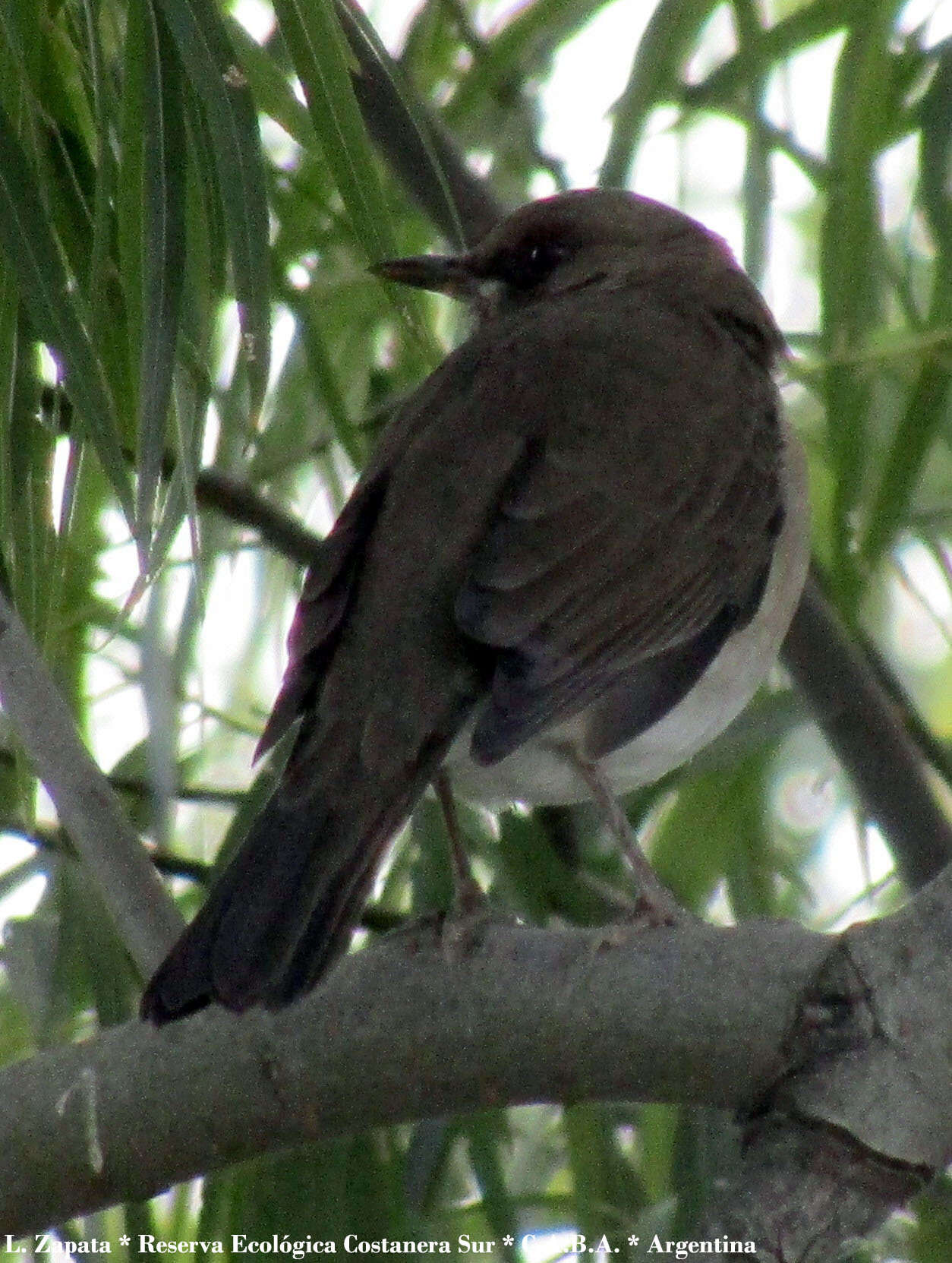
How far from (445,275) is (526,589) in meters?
0.91

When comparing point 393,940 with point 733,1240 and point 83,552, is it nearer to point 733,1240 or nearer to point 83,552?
point 733,1240

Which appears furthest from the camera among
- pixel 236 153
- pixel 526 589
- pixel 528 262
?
pixel 528 262

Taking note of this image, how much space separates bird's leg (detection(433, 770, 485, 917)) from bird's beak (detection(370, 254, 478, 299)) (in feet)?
2.54

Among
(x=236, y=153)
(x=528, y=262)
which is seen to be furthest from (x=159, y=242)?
(x=528, y=262)

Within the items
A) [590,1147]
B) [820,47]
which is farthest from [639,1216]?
[820,47]

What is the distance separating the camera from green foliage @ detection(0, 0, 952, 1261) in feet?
6.86

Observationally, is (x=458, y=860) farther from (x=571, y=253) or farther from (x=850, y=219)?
(x=571, y=253)

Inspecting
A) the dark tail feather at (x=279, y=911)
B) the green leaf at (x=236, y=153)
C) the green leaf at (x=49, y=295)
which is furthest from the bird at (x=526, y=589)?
the green leaf at (x=49, y=295)

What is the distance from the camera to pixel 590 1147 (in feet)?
9.62

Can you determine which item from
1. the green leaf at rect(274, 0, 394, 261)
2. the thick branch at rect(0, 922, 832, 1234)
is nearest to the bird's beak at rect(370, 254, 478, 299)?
the green leaf at rect(274, 0, 394, 261)

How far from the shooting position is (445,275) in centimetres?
327

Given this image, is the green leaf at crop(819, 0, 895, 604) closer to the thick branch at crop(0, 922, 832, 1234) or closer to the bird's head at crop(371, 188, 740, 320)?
the bird's head at crop(371, 188, 740, 320)

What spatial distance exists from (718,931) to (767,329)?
1.59 metres

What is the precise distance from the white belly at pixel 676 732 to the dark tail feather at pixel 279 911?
1.30ft
